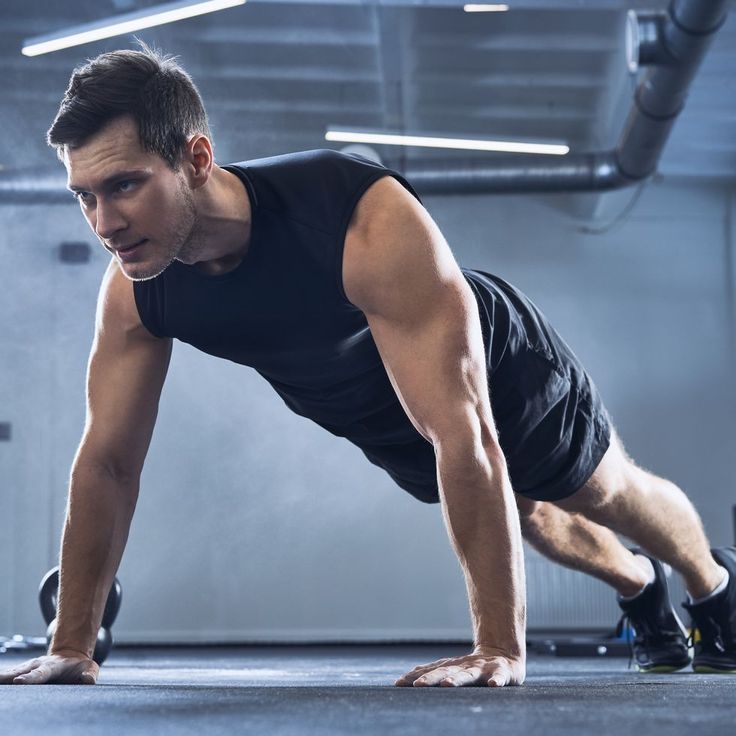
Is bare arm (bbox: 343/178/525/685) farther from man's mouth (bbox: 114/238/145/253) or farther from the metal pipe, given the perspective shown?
the metal pipe

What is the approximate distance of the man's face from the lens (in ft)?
3.75

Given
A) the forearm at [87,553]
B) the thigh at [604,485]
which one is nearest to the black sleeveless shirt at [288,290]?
the forearm at [87,553]

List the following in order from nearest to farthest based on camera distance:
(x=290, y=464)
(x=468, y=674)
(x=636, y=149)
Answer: (x=468, y=674)
(x=636, y=149)
(x=290, y=464)

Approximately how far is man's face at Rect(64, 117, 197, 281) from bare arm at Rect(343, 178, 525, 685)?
21 centimetres

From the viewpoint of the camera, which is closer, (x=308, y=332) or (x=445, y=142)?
(x=308, y=332)

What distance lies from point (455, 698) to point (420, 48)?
4.16m

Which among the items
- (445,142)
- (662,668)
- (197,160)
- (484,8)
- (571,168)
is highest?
(484,8)

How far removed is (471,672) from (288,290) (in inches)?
19.9

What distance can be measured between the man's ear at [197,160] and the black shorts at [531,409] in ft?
1.41

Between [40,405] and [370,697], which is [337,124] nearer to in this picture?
[40,405]

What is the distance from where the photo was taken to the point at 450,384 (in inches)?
43.9

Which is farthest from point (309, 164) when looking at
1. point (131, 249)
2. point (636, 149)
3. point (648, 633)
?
point (636, 149)

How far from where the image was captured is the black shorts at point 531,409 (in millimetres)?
1479

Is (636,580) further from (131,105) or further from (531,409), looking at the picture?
(131,105)
